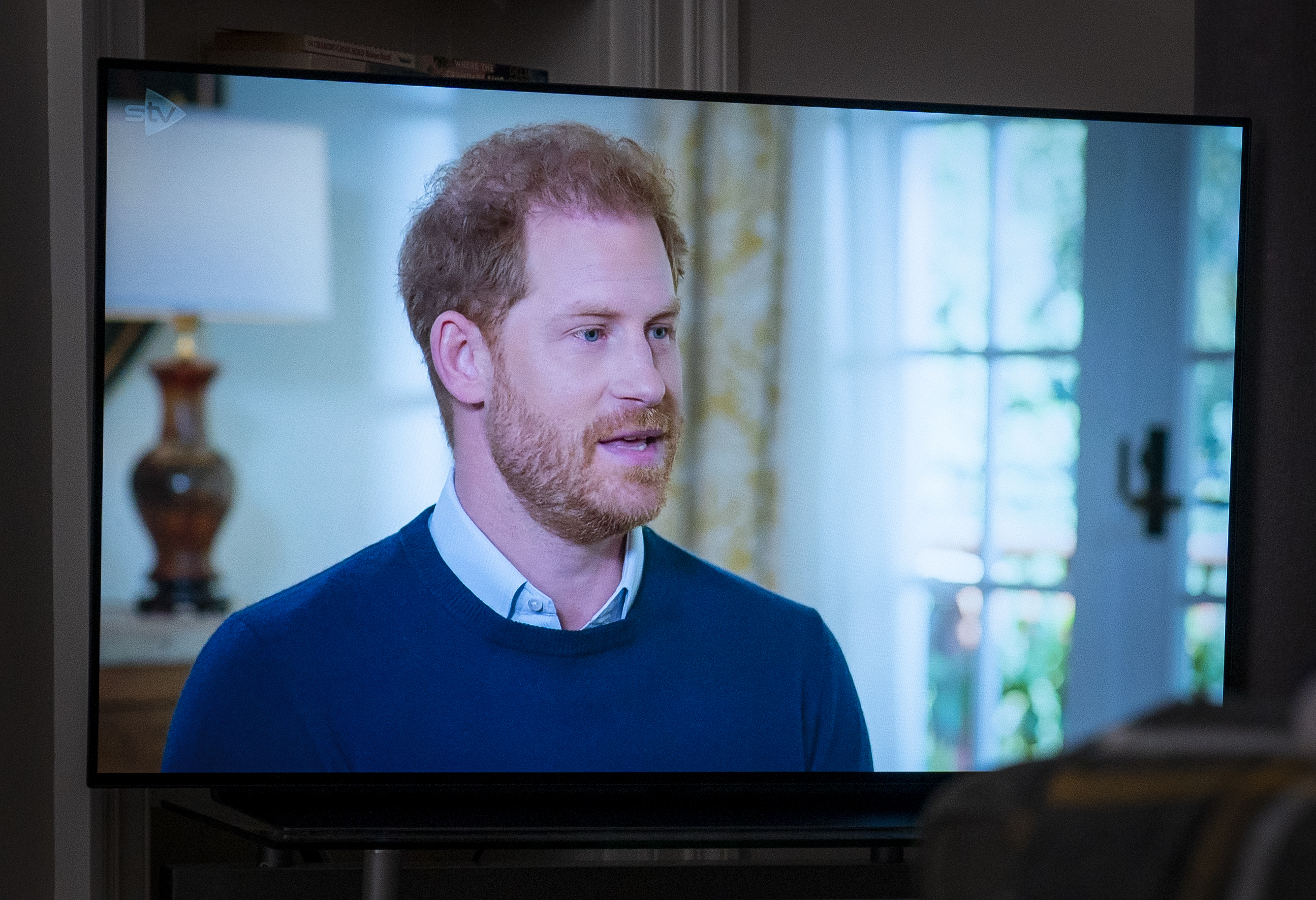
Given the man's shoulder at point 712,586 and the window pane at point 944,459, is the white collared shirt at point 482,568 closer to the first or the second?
the man's shoulder at point 712,586

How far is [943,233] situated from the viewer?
1.94 m

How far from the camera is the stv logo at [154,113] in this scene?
1752 mm

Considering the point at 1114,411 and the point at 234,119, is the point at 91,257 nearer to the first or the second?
the point at 234,119

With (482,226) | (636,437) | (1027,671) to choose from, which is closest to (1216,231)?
(1027,671)

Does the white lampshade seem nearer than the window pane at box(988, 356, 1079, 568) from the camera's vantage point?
Yes

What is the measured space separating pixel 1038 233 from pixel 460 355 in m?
0.92

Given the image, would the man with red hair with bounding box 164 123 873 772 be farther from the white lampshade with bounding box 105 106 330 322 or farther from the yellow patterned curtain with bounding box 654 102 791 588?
the white lampshade with bounding box 105 106 330 322

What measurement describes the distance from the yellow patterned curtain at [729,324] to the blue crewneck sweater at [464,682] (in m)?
0.06

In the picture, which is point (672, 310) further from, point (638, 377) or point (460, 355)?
point (460, 355)

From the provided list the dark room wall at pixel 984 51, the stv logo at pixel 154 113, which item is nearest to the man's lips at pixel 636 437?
the stv logo at pixel 154 113

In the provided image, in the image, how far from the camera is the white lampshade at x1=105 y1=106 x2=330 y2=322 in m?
1.76

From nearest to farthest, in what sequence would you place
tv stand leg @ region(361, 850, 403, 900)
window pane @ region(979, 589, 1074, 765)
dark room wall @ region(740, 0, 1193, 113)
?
1. tv stand leg @ region(361, 850, 403, 900)
2. window pane @ region(979, 589, 1074, 765)
3. dark room wall @ region(740, 0, 1193, 113)

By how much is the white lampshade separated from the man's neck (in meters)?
0.33

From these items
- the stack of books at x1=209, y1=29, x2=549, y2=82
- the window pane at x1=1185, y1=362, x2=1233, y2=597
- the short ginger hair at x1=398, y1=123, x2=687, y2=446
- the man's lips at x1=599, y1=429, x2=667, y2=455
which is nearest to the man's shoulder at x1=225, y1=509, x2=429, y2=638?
the short ginger hair at x1=398, y1=123, x2=687, y2=446
